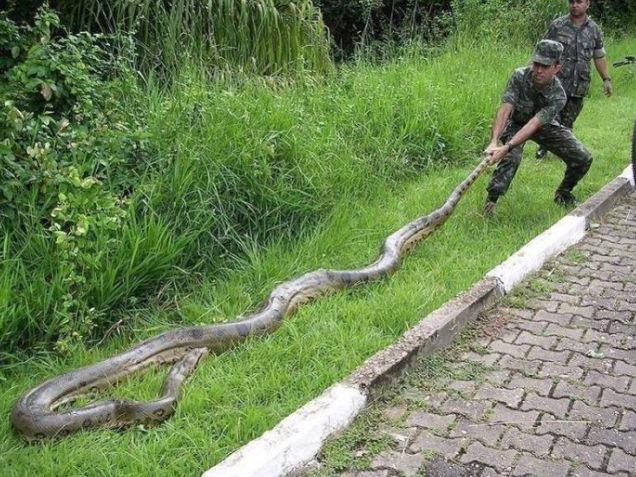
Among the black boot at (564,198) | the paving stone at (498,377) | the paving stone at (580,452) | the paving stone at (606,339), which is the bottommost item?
the paving stone at (606,339)

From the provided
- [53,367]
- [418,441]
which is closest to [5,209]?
[53,367]

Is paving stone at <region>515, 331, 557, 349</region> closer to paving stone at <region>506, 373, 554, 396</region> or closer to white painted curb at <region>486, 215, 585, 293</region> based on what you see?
paving stone at <region>506, 373, 554, 396</region>

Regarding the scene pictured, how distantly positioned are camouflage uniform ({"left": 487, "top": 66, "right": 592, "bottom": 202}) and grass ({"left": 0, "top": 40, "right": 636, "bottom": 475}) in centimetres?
36

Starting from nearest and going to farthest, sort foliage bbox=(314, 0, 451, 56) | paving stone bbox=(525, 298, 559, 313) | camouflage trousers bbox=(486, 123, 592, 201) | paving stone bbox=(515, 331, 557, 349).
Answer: paving stone bbox=(515, 331, 557, 349) → paving stone bbox=(525, 298, 559, 313) → camouflage trousers bbox=(486, 123, 592, 201) → foliage bbox=(314, 0, 451, 56)

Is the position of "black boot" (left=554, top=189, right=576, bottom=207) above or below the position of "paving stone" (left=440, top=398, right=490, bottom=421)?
above

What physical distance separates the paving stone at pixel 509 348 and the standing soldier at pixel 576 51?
3934mm

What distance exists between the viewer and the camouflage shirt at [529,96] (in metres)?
6.06

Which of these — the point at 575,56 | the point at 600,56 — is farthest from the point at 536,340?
the point at 600,56

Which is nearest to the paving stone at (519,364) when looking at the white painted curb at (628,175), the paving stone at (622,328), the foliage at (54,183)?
the paving stone at (622,328)

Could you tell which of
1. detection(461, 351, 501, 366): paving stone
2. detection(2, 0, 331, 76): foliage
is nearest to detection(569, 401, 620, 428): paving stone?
detection(461, 351, 501, 366): paving stone

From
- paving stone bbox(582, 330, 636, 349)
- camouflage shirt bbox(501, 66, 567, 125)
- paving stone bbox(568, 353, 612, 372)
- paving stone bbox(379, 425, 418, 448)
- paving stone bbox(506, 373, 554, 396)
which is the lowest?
paving stone bbox(582, 330, 636, 349)

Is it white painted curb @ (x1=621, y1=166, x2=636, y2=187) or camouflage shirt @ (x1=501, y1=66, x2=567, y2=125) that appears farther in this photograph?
white painted curb @ (x1=621, y1=166, x2=636, y2=187)

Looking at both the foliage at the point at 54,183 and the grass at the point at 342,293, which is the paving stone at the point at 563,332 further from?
the foliage at the point at 54,183

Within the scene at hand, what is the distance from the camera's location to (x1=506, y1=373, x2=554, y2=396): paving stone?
3.81 meters
